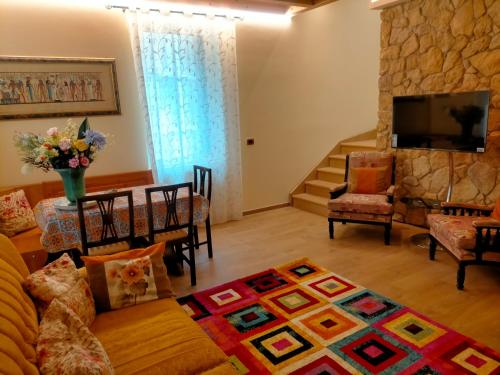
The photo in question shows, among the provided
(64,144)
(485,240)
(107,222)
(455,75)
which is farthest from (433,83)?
(64,144)

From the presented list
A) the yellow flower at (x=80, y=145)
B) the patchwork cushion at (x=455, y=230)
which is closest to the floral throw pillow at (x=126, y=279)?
the yellow flower at (x=80, y=145)

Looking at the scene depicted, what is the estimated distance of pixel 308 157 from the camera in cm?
564

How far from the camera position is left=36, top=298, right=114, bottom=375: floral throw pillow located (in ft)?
3.91

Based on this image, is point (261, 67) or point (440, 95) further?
point (261, 67)

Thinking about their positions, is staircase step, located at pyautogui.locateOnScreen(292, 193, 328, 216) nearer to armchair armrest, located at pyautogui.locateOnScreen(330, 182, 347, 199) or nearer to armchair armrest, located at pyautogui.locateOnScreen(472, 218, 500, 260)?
armchair armrest, located at pyautogui.locateOnScreen(330, 182, 347, 199)

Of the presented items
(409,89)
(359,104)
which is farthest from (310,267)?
(359,104)

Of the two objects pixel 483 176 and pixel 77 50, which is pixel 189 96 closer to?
pixel 77 50

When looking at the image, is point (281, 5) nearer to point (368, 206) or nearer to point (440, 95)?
point (440, 95)

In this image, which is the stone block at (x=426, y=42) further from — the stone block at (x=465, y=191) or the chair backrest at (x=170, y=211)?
the chair backrest at (x=170, y=211)

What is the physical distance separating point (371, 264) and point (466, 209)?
1.01 metres

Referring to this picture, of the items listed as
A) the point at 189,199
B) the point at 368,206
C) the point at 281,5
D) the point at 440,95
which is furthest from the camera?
the point at 281,5

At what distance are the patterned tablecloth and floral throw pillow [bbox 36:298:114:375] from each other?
1206 mm

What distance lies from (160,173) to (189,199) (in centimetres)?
143

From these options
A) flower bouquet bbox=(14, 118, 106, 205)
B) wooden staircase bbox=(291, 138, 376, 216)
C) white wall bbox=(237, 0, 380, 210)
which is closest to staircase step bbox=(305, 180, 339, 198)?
wooden staircase bbox=(291, 138, 376, 216)
